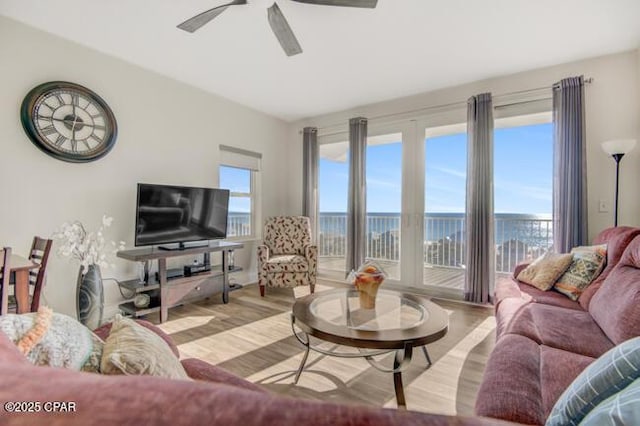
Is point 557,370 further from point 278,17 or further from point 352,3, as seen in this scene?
point 278,17

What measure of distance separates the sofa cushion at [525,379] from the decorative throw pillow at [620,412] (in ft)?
1.91

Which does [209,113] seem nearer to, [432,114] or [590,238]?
[432,114]

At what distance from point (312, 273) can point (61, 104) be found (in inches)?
122

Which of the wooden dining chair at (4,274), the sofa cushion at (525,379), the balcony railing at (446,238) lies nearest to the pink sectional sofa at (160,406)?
the sofa cushion at (525,379)

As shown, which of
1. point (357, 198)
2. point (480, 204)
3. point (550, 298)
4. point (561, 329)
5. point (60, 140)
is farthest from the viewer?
point (357, 198)

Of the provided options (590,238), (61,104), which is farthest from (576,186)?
(61,104)

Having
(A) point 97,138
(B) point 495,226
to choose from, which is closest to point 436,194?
(B) point 495,226

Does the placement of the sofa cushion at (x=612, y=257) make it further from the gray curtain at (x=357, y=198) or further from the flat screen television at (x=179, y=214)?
the flat screen television at (x=179, y=214)

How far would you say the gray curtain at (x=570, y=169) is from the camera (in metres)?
2.97

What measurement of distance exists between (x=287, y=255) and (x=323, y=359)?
2084 mm

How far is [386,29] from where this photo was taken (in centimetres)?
256

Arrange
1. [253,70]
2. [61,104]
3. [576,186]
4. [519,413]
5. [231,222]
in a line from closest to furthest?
[519,413] → [61,104] → [576,186] → [253,70] → [231,222]

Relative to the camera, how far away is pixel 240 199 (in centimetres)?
465

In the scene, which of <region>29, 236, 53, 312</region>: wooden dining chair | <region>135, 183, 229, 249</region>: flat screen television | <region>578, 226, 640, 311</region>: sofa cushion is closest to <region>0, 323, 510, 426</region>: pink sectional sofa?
<region>29, 236, 53, 312</region>: wooden dining chair
